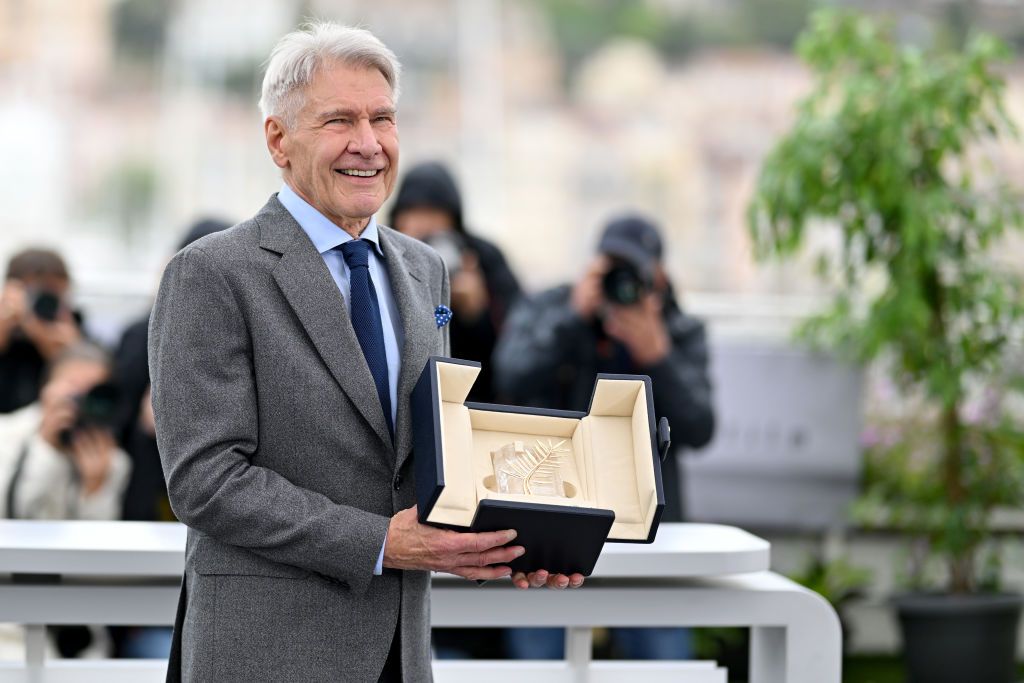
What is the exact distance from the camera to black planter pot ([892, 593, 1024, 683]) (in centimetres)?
457

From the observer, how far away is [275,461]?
66.4 inches

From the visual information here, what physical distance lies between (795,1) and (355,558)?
16.9ft

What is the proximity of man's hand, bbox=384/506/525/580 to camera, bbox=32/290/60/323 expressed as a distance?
251cm

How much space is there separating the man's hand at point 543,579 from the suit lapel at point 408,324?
0.20 m

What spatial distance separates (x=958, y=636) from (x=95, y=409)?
9.40 feet

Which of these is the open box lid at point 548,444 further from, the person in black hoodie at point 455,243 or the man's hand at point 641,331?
the person in black hoodie at point 455,243

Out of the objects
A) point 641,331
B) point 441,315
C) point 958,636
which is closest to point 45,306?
point 641,331

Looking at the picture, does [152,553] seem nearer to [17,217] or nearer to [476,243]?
[476,243]

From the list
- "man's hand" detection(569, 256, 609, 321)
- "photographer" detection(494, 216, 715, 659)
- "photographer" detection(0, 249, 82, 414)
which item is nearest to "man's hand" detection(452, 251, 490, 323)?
"photographer" detection(494, 216, 715, 659)

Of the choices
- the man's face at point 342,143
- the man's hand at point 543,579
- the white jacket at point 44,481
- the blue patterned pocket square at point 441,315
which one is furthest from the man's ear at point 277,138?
the white jacket at point 44,481

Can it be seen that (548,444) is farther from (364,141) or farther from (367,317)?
(364,141)

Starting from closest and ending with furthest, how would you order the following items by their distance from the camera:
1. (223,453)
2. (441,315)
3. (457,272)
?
(223,453) < (441,315) < (457,272)

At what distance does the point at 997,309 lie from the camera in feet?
14.6

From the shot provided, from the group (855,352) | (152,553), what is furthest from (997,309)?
(152,553)
